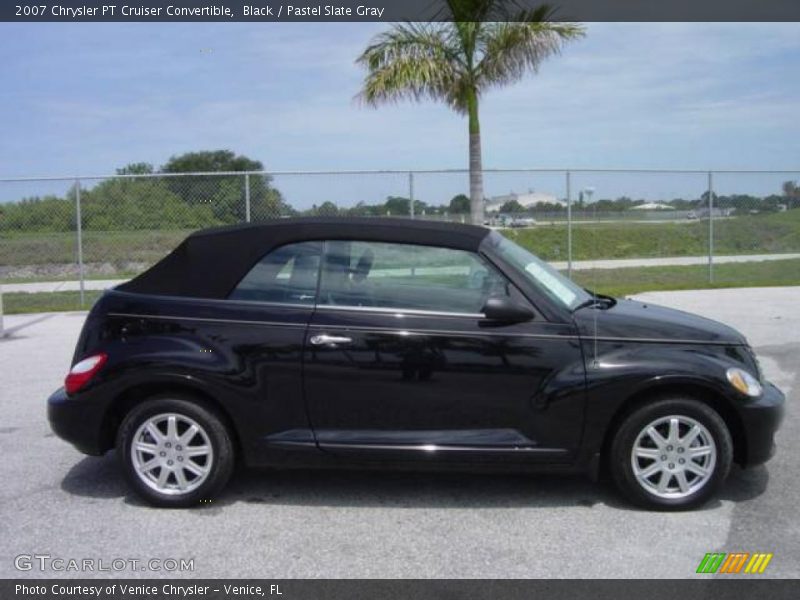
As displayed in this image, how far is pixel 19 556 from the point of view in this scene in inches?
155

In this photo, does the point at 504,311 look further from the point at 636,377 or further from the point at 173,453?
the point at 173,453

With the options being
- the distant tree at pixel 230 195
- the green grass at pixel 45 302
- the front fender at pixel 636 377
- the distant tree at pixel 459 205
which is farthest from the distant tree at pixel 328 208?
the front fender at pixel 636 377

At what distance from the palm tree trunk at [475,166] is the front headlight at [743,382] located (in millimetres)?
9510

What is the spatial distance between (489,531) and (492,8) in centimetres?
1123

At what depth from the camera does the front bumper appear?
4445mm

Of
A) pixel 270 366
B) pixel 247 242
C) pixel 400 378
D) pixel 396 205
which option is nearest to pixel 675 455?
pixel 400 378

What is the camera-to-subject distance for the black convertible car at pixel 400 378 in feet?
14.5

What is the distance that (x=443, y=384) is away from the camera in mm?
4438

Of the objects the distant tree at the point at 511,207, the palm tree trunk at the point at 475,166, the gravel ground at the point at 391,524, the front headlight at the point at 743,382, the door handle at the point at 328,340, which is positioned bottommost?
the gravel ground at the point at 391,524

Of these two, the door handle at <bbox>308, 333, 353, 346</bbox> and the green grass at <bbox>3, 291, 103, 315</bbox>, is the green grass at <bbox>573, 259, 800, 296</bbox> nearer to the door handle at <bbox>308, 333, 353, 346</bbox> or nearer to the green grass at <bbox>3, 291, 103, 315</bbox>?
the green grass at <bbox>3, 291, 103, 315</bbox>

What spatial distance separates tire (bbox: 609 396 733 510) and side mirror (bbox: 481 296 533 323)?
0.81 m

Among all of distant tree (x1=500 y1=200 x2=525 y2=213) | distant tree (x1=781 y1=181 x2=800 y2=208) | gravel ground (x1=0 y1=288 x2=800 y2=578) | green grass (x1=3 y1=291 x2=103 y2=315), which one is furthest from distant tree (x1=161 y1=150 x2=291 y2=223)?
distant tree (x1=781 y1=181 x2=800 y2=208)

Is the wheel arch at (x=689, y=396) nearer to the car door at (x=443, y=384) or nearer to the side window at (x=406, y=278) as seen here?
the car door at (x=443, y=384)

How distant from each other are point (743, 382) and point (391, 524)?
6.82ft
